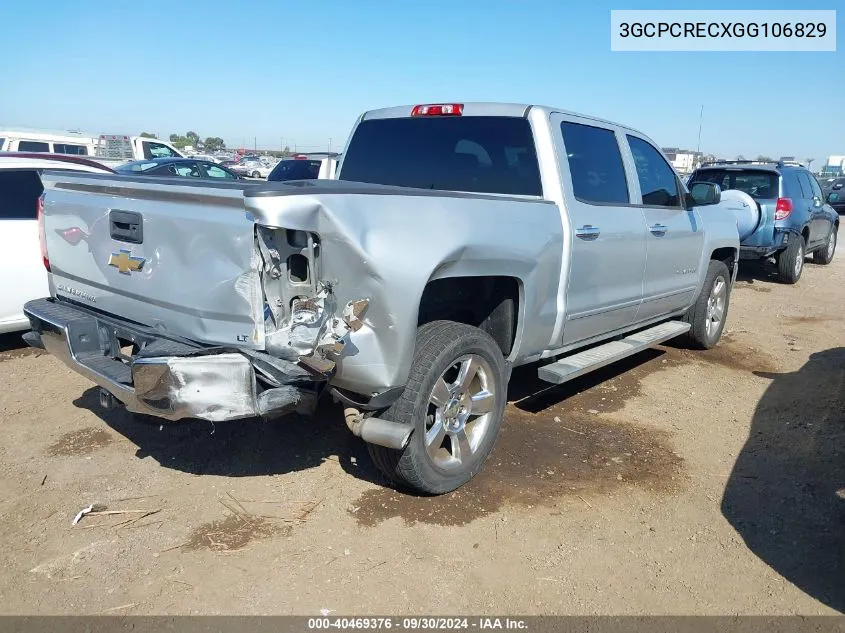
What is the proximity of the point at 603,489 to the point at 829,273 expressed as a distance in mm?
11153

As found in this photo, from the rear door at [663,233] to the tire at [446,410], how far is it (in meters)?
2.00

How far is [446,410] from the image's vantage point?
3.56 metres

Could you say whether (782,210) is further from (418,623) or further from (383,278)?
(418,623)

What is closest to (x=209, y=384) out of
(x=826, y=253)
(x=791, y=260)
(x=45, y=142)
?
(x=791, y=260)

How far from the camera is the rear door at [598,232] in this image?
4.25 metres

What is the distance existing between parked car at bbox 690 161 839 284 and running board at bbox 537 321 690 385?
17.5 ft

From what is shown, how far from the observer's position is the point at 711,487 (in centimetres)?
392

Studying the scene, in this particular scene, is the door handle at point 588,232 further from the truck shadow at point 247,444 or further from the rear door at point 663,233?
the truck shadow at point 247,444

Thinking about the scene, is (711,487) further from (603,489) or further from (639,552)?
(639,552)

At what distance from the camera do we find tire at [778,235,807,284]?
36.5ft

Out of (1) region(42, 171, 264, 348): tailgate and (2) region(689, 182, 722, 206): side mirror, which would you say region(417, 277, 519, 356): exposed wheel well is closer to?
(1) region(42, 171, 264, 348): tailgate

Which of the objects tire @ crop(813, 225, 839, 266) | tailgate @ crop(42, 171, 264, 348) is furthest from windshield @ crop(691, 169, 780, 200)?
tailgate @ crop(42, 171, 264, 348)

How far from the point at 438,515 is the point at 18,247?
454cm

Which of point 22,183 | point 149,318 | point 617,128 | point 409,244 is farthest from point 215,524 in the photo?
point 22,183
